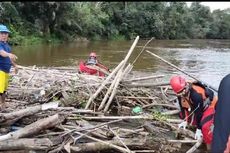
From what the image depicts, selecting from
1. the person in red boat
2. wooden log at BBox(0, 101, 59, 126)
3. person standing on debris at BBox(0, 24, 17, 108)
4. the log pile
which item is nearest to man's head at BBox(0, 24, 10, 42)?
person standing on debris at BBox(0, 24, 17, 108)

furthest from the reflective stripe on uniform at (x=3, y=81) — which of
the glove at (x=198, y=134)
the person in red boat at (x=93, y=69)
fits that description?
the glove at (x=198, y=134)

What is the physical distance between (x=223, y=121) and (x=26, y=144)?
3328 mm

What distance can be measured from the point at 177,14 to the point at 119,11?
1443 centimetres

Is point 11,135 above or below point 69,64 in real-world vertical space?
above

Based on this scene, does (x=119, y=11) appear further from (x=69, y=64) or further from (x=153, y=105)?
(x=153, y=105)

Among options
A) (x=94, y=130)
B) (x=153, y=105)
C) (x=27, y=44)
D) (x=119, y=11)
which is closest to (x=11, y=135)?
(x=94, y=130)

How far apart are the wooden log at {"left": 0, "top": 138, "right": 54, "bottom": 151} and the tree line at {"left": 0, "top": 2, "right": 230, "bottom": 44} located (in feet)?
91.2

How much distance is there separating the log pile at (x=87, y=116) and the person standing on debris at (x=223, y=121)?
264cm

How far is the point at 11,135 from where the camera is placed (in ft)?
19.9

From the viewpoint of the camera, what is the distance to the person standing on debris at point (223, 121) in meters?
3.43

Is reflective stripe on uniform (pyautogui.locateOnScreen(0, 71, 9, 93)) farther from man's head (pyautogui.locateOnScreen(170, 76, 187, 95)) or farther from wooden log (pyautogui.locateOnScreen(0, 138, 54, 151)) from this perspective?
man's head (pyautogui.locateOnScreen(170, 76, 187, 95))

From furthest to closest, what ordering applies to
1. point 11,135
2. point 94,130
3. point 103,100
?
point 103,100 → point 94,130 → point 11,135

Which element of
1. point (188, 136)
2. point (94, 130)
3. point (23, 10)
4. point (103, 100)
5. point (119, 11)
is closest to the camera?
point (94, 130)

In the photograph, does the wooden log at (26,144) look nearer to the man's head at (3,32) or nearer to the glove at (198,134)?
the glove at (198,134)
